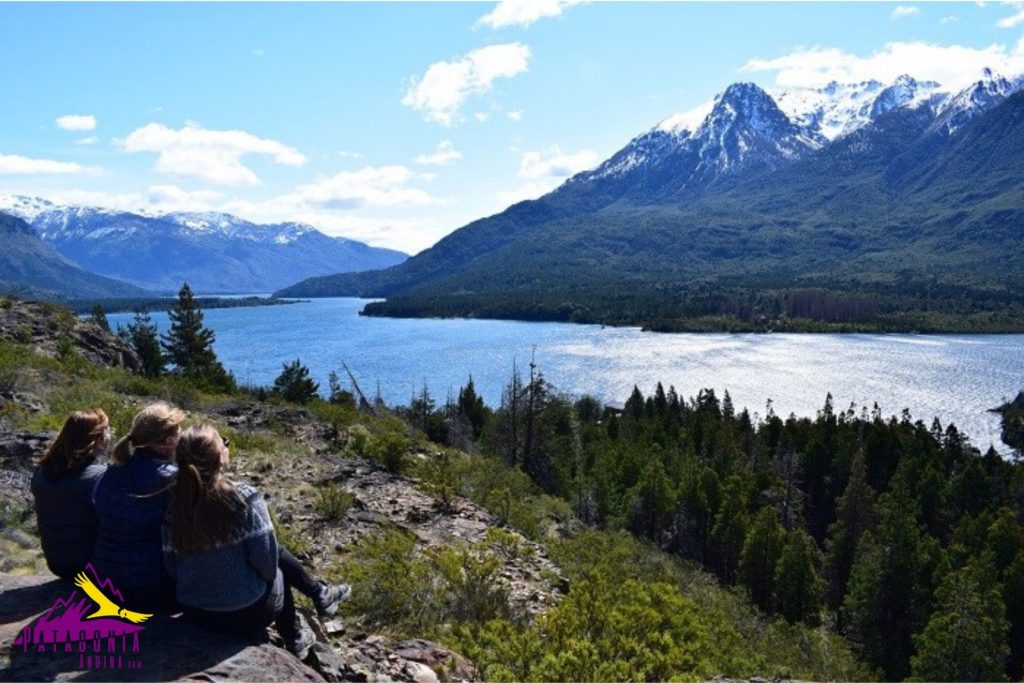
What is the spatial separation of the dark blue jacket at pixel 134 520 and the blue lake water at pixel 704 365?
85.6 m

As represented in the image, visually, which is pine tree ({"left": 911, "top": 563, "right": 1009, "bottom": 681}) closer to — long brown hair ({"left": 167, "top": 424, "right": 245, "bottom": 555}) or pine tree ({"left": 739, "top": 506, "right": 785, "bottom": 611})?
pine tree ({"left": 739, "top": 506, "right": 785, "bottom": 611})

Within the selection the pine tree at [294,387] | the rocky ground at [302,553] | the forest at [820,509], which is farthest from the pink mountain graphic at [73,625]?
the pine tree at [294,387]

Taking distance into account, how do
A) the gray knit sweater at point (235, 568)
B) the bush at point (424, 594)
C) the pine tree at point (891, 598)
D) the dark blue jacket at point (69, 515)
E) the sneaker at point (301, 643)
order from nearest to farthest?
the gray knit sweater at point (235, 568) → the sneaker at point (301, 643) → the dark blue jacket at point (69, 515) → the bush at point (424, 594) → the pine tree at point (891, 598)

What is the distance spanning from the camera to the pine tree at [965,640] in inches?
1265

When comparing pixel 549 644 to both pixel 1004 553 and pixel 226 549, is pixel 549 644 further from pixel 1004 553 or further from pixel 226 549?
pixel 1004 553

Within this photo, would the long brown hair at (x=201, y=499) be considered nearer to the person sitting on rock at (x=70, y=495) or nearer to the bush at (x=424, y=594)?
the person sitting on rock at (x=70, y=495)

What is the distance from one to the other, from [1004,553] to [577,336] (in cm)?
14706

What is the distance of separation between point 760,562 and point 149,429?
153ft

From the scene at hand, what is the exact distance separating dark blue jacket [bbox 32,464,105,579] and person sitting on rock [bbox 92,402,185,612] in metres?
0.46

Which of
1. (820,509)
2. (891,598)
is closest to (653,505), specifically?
(891,598)

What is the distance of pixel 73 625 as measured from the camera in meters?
6.00

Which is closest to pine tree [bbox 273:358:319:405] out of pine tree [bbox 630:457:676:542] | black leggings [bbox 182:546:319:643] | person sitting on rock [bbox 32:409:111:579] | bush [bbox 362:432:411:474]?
pine tree [bbox 630:457:676:542]

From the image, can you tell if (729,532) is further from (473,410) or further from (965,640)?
(473,410)

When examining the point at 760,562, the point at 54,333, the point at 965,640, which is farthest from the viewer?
the point at 760,562
